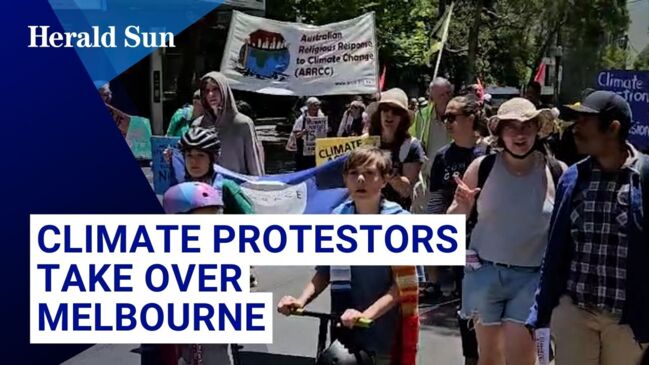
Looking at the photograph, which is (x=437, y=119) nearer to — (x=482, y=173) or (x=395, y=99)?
(x=395, y=99)

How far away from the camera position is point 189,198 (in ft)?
13.0

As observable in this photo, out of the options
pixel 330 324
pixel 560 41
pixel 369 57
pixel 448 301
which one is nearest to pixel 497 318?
pixel 330 324

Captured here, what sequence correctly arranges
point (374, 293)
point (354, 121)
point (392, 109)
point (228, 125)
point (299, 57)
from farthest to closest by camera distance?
point (354, 121)
point (299, 57)
point (228, 125)
point (392, 109)
point (374, 293)

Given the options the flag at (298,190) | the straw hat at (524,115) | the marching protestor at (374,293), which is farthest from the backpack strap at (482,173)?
the flag at (298,190)

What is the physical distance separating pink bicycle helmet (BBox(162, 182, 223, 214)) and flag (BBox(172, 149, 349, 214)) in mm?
1632

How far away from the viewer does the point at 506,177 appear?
4230 mm

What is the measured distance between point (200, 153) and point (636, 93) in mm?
5530

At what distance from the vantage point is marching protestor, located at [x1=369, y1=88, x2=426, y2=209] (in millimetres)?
5492

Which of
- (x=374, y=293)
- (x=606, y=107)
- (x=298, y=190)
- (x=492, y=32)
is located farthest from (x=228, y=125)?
(x=492, y=32)

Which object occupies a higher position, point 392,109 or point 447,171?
point 392,109

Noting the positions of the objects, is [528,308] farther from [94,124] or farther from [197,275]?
[94,124]

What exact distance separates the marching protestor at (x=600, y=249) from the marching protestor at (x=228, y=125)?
8.37ft

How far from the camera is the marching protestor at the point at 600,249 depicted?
11.6 ft

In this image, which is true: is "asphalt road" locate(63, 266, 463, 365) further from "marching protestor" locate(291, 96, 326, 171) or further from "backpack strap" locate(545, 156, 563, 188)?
"marching protestor" locate(291, 96, 326, 171)
